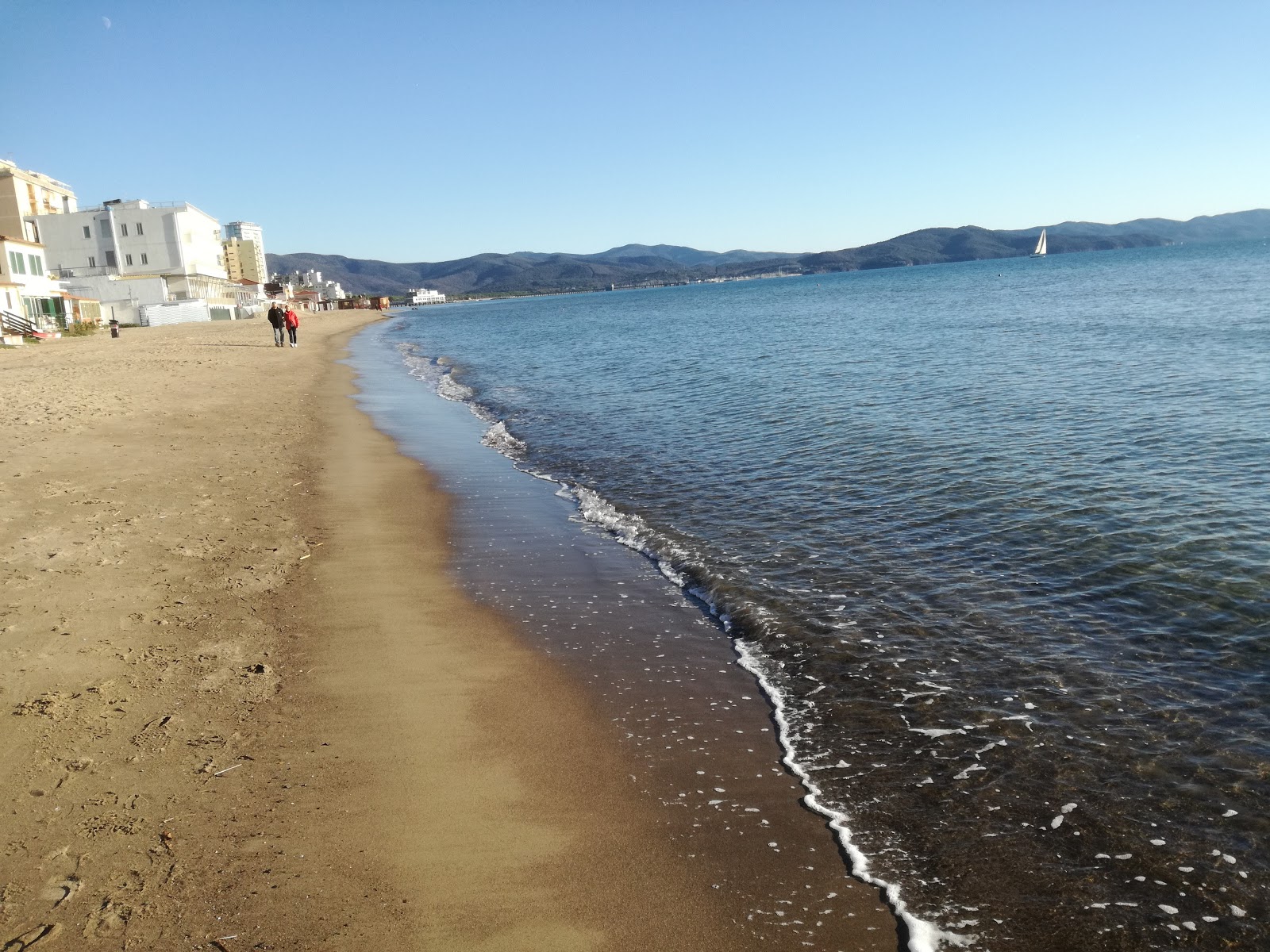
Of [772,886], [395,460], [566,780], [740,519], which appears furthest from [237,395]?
[772,886]

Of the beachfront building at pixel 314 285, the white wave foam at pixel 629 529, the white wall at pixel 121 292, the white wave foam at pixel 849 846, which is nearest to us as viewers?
the white wave foam at pixel 849 846

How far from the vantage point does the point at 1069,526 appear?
10.3m

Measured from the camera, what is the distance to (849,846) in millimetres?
4652

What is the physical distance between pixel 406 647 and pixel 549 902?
3.61 metres

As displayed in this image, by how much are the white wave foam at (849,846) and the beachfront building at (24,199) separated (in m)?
92.1

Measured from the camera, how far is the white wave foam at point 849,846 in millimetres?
3951

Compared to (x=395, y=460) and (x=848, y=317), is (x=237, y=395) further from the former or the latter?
(x=848, y=317)

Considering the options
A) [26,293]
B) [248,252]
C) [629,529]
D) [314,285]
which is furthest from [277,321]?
[314,285]

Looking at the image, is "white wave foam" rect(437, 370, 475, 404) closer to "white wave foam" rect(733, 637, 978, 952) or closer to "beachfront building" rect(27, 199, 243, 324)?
"white wave foam" rect(733, 637, 978, 952)

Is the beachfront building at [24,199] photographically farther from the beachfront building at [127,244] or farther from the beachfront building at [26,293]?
the beachfront building at [26,293]

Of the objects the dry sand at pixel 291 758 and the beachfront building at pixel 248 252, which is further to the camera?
the beachfront building at pixel 248 252

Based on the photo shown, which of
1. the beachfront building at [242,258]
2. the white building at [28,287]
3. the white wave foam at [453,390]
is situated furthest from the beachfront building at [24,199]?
Result: the white wave foam at [453,390]

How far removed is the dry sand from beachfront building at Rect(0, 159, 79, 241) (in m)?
86.8

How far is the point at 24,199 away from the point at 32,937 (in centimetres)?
10257
